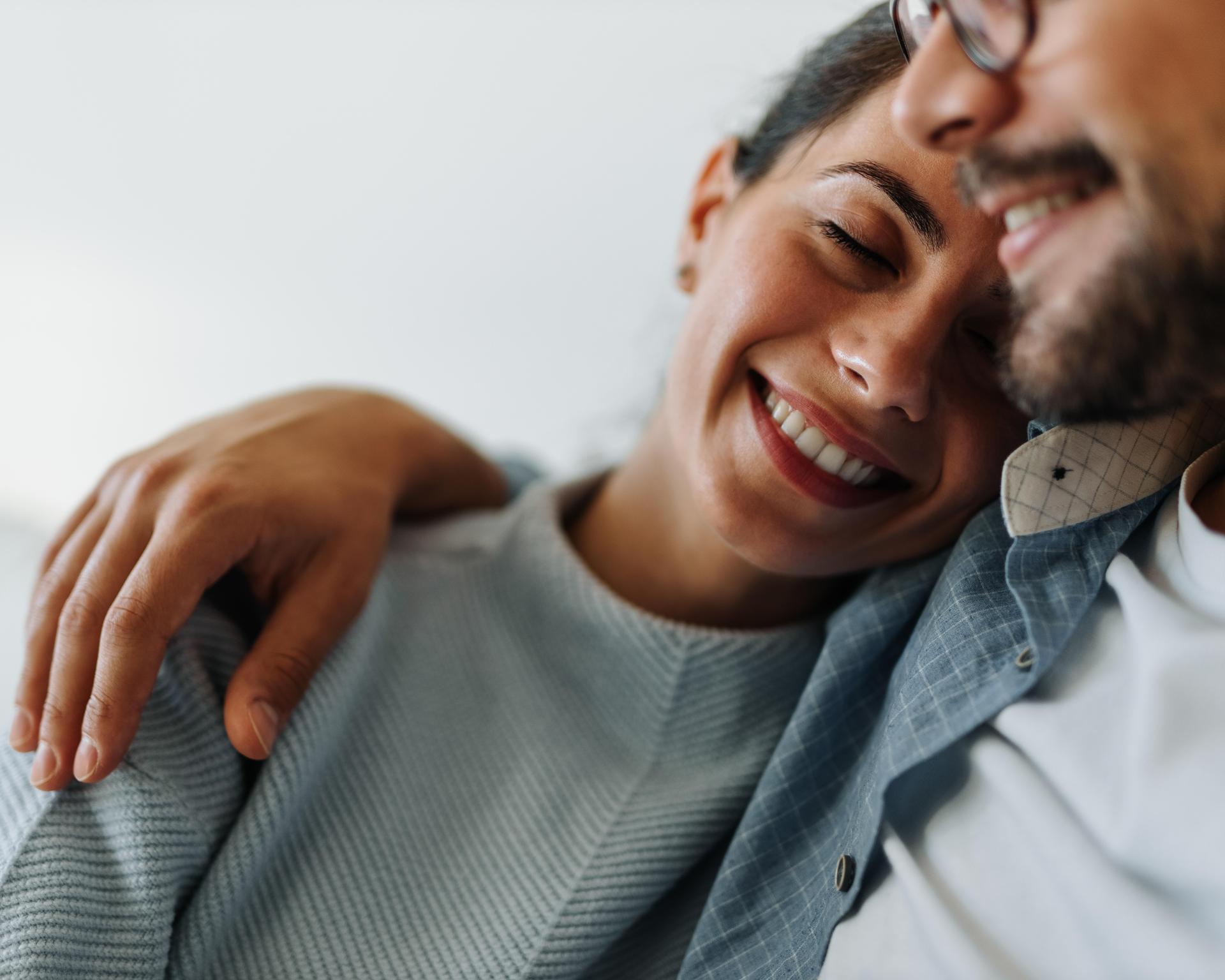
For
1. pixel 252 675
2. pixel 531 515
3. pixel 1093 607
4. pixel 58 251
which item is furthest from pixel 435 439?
pixel 58 251

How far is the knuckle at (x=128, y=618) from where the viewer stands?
81 cm

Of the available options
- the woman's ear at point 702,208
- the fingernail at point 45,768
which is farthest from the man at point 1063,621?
the fingernail at point 45,768

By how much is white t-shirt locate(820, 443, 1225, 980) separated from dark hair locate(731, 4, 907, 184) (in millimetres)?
440

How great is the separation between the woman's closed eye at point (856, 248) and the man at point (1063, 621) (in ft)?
0.41

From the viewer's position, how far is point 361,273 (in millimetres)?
1884

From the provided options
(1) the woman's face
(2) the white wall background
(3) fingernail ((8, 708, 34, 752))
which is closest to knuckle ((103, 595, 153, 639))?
(3) fingernail ((8, 708, 34, 752))

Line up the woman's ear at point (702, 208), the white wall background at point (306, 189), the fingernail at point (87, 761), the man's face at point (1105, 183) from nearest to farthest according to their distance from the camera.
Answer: the man's face at point (1105, 183) < the fingernail at point (87, 761) < the woman's ear at point (702, 208) < the white wall background at point (306, 189)

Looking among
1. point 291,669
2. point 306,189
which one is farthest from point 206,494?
point 306,189

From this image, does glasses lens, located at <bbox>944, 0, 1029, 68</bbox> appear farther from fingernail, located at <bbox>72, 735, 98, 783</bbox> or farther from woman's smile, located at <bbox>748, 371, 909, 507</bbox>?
fingernail, located at <bbox>72, 735, 98, 783</bbox>

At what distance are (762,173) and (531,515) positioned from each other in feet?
1.48

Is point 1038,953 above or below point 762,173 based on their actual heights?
below

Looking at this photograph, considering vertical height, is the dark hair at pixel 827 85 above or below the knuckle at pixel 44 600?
above

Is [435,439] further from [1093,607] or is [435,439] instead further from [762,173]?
[1093,607]

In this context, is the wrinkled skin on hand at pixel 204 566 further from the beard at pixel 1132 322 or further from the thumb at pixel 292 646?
the beard at pixel 1132 322
